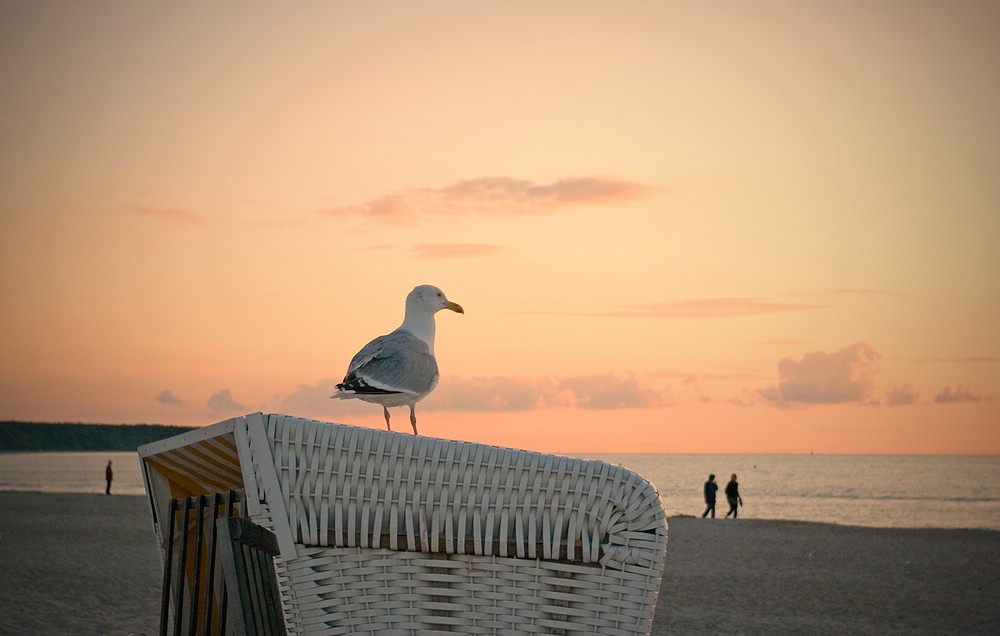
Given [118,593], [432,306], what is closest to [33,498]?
[118,593]

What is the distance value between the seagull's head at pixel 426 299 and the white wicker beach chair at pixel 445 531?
10.5 ft

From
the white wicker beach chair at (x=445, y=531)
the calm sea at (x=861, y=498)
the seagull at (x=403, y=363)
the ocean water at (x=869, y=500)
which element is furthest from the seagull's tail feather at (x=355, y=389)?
the calm sea at (x=861, y=498)

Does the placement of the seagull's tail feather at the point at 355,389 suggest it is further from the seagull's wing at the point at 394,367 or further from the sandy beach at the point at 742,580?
the sandy beach at the point at 742,580

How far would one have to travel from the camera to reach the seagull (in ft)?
17.6

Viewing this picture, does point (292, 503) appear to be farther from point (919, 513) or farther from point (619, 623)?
point (919, 513)

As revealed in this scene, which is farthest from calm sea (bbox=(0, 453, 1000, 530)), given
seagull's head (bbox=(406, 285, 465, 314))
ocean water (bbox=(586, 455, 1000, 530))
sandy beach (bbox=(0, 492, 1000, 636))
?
seagull's head (bbox=(406, 285, 465, 314))

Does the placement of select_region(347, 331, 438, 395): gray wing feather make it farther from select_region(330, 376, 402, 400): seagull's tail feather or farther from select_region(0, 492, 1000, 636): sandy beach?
select_region(0, 492, 1000, 636): sandy beach

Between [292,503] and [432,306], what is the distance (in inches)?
132

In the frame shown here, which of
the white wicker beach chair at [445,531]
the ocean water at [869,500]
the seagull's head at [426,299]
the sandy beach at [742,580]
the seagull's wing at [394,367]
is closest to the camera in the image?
the white wicker beach chair at [445,531]

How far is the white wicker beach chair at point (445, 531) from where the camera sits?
2244mm

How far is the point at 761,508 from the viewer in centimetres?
5594

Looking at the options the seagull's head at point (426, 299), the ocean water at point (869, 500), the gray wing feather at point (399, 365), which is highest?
the seagull's head at point (426, 299)

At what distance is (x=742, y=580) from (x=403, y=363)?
11.5 metres

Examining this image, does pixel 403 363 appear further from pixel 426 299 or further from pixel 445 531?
pixel 445 531
